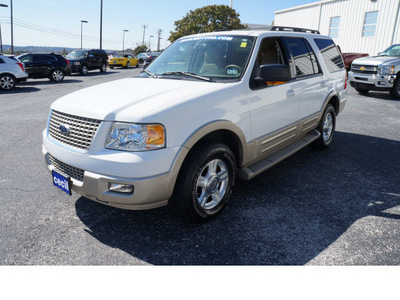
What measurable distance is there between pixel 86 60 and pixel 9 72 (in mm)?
9408

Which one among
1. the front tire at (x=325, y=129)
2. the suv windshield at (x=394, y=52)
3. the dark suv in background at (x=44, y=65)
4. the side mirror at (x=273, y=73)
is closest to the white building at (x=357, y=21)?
the suv windshield at (x=394, y=52)

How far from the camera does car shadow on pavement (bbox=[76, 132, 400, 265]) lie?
8.79 ft

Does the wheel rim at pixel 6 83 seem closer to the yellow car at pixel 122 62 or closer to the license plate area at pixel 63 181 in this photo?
the license plate area at pixel 63 181

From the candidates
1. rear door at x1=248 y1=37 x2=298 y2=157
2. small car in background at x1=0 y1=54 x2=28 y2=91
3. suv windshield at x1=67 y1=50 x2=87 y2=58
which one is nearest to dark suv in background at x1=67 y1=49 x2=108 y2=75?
suv windshield at x1=67 y1=50 x2=87 y2=58

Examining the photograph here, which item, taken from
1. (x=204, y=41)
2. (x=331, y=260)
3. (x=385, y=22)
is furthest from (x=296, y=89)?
(x=385, y=22)

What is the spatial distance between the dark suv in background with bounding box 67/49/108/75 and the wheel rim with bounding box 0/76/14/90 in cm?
837

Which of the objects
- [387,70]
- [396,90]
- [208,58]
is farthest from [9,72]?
[396,90]

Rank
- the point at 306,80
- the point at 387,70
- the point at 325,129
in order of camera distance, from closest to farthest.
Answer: the point at 306,80 < the point at 325,129 < the point at 387,70

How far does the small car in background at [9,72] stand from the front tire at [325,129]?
1336cm

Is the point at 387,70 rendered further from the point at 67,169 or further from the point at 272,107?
the point at 67,169

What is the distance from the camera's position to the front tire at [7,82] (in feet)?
44.1

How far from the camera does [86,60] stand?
22.4m

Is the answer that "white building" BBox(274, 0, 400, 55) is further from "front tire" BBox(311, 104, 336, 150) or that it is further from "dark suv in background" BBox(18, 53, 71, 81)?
"dark suv in background" BBox(18, 53, 71, 81)
